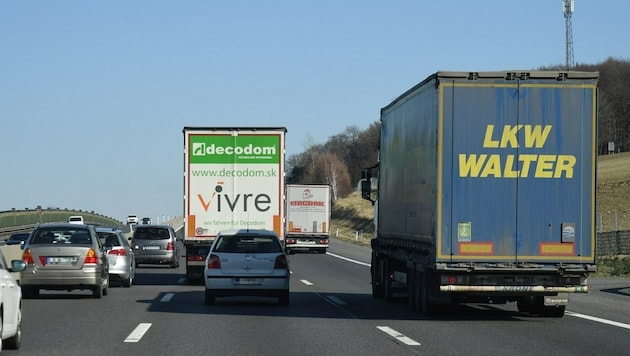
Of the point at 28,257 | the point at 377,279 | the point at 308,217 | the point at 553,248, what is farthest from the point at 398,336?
the point at 308,217

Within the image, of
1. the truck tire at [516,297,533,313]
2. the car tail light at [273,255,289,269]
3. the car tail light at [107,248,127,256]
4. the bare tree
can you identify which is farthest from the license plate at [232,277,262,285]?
the bare tree

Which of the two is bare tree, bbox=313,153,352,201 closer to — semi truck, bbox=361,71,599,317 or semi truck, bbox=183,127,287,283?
semi truck, bbox=183,127,287,283

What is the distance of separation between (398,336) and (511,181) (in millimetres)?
3662

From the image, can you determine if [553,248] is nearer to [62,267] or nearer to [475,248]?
[475,248]

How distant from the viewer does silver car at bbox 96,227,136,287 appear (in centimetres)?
2833

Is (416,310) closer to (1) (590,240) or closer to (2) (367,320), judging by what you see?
(2) (367,320)

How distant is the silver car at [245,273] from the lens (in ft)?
72.7

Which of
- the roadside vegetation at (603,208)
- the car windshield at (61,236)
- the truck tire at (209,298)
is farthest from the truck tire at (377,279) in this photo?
the roadside vegetation at (603,208)

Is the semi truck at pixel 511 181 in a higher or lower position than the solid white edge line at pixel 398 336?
higher

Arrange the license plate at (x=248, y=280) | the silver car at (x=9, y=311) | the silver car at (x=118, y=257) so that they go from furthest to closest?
the silver car at (x=118, y=257) → the license plate at (x=248, y=280) → the silver car at (x=9, y=311)

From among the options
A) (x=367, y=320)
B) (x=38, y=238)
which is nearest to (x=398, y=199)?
(x=367, y=320)

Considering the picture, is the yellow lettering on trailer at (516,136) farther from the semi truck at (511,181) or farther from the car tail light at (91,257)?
the car tail light at (91,257)

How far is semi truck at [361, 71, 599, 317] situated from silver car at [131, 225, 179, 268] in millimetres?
23032

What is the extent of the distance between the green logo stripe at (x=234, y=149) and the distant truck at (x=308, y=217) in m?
28.7
